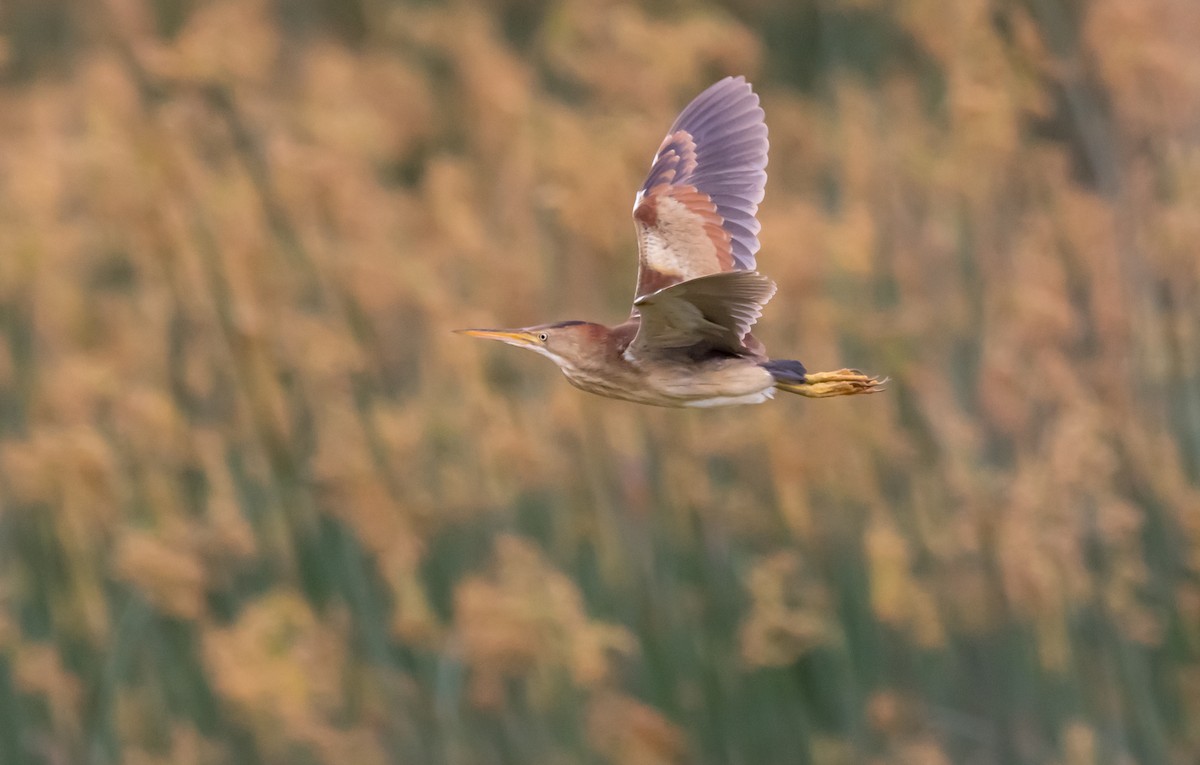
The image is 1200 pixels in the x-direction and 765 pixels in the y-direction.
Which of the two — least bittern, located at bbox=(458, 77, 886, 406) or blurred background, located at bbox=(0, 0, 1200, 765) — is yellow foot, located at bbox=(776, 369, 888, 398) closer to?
least bittern, located at bbox=(458, 77, 886, 406)

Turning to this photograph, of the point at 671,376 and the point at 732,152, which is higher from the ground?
the point at 732,152

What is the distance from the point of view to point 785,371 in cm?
230

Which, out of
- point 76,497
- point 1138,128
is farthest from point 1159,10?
point 76,497

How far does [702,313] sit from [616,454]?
178cm

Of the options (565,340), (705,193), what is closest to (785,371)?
(565,340)

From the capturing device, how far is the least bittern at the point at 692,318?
222 centimetres

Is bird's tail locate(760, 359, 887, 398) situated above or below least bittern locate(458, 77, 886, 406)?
below

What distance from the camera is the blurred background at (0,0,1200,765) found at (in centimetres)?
392

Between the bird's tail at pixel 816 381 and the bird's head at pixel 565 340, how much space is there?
0.21m

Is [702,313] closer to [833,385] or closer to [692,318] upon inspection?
[692,318]

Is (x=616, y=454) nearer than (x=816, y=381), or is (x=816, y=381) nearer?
(x=816, y=381)

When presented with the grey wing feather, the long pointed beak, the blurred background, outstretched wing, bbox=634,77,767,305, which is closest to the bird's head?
the long pointed beak

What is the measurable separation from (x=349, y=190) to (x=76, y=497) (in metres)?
0.93

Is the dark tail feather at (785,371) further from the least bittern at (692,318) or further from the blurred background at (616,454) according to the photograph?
the blurred background at (616,454)
